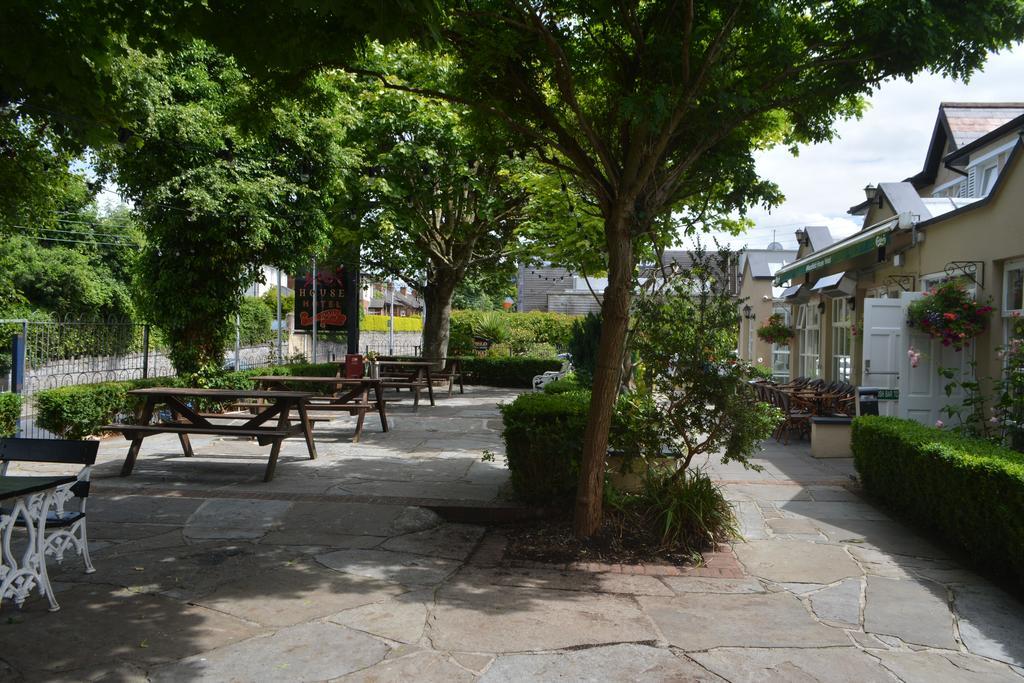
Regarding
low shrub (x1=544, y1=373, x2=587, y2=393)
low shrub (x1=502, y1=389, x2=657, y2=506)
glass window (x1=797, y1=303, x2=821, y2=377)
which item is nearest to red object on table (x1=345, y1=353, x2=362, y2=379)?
low shrub (x1=544, y1=373, x2=587, y2=393)

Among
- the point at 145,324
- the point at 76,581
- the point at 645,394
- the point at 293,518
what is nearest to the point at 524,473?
the point at 645,394

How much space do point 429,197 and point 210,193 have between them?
6236 millimetres

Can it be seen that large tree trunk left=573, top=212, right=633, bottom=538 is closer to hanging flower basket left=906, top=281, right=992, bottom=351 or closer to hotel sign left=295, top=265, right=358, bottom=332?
hanging flower basket left=906, top=281, right=992, bottom=351

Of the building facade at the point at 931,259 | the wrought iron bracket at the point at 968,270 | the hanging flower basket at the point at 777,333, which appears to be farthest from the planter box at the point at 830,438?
the hanging flower basket at the point at 777,333

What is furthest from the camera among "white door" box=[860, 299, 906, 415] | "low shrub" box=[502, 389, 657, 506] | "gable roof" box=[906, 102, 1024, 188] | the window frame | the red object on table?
the red object on table

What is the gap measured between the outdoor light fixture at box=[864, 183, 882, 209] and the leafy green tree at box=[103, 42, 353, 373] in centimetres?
951

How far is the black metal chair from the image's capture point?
505 centimetres

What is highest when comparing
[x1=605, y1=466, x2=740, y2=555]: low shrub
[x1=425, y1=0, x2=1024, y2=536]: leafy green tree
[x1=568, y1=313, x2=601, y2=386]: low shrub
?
[x1=425, y1=0, x2=1024, y2=536]: leafy green tree

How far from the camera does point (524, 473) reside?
7109mm

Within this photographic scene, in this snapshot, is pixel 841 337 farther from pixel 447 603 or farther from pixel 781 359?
pixel 447 603


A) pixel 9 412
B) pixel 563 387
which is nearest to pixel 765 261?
pixel 563 387

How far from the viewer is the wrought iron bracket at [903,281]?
40.5 feet

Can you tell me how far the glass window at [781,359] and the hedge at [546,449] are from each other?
15.0 m

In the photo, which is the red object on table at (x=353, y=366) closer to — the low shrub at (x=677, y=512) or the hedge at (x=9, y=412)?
the hedge at (x=9, y=412)
